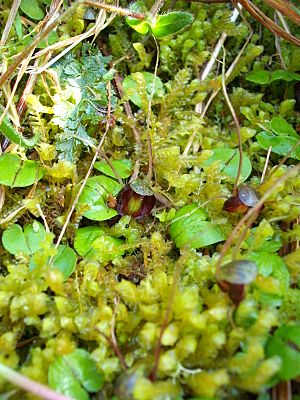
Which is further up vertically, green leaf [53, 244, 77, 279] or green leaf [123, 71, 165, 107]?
green leaf [123, 71, 165, 107]

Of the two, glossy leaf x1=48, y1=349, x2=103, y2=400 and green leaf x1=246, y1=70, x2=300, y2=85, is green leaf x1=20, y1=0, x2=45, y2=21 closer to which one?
green leaf x1=246, y1=70, x2=300, y2=85

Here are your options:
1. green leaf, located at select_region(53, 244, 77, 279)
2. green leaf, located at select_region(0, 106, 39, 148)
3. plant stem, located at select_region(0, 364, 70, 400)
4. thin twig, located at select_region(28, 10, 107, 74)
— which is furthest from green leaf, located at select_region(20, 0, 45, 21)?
plant stem, located at select_region(0, 364, 70, 400)

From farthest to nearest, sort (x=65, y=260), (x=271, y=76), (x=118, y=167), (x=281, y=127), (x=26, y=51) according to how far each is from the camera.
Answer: (x=271, y=76) < (x=281, y=127) < (x=118, y=167) < (x=26, y=51) < (x=65, y=260)

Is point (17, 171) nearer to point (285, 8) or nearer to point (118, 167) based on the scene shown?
point (118, 167)

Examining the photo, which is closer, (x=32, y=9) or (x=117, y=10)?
(x=117, y=10)

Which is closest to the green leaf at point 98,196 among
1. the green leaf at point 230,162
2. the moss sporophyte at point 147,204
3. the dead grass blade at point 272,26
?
the moss sporophyte at point 147,204

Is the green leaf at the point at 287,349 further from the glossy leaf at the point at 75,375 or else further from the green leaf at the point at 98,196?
the green leaf at the point at 98,196

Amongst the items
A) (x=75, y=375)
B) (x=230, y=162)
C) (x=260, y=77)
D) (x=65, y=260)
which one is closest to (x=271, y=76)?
(x=260, y=77)
